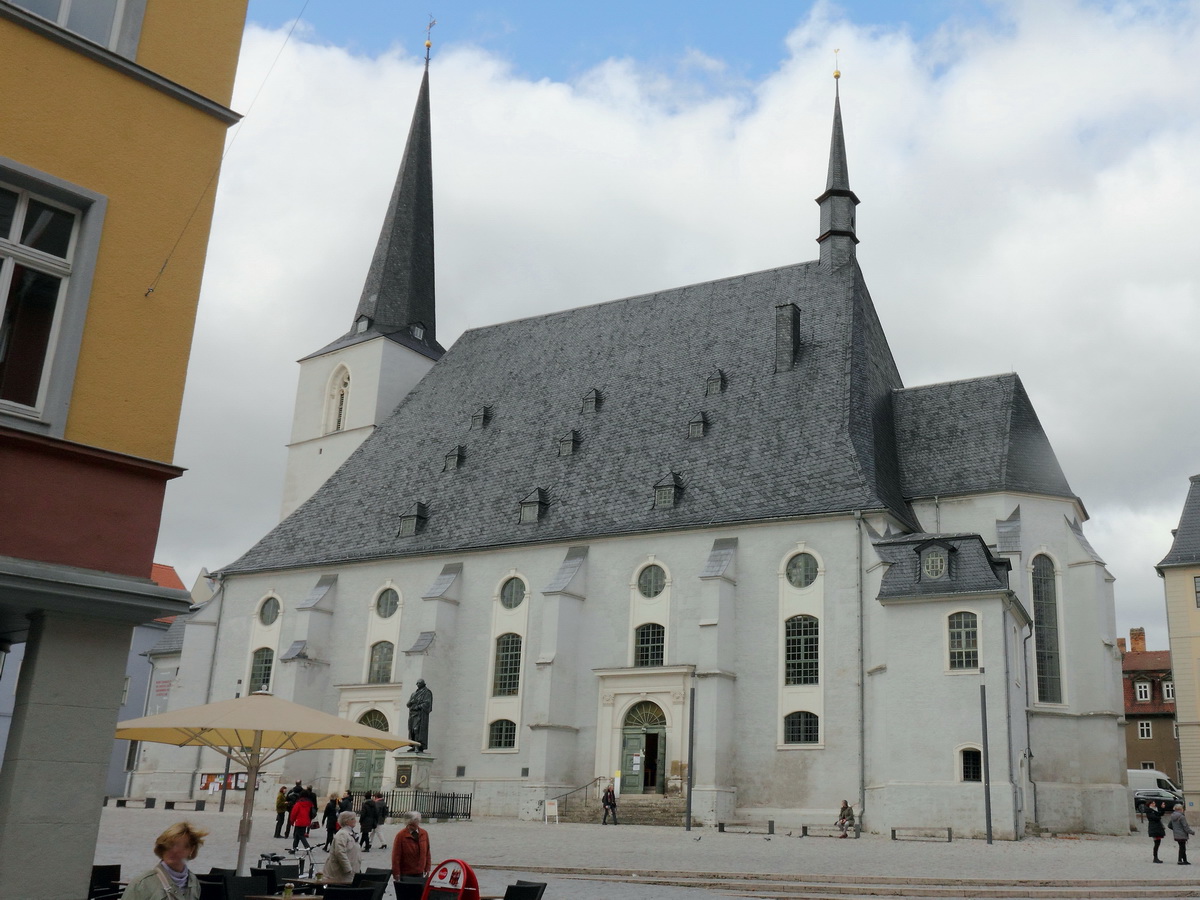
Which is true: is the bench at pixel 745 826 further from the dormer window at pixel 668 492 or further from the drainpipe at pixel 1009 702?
the dormer window at pixel 668 492

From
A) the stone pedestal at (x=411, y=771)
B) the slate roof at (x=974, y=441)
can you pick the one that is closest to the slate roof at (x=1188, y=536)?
the slate roof at (x=974, y=441)

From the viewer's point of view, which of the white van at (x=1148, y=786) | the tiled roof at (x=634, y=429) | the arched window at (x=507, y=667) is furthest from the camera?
the white van at (x=1148, y=786)

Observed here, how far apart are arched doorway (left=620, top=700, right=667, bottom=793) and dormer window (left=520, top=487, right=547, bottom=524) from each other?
727 cm

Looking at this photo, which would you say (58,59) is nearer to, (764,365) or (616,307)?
(764,365)

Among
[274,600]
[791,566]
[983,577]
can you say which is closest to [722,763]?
[791,566]

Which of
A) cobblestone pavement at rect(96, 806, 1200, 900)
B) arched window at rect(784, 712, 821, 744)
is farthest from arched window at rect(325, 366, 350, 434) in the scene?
arched window at rect(784, 712, 821, 744)

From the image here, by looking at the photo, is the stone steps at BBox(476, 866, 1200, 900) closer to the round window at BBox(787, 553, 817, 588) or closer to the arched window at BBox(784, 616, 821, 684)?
the arched window at BBox(784, 616, 821, 684)

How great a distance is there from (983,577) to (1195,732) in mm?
21371

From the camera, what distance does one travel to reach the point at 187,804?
124 feet

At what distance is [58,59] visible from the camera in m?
8.87

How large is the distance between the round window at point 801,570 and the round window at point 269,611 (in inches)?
737

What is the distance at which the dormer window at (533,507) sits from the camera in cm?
3722

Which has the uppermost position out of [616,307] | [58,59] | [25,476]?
[616,307]

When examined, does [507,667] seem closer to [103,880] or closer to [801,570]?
[801,570]
